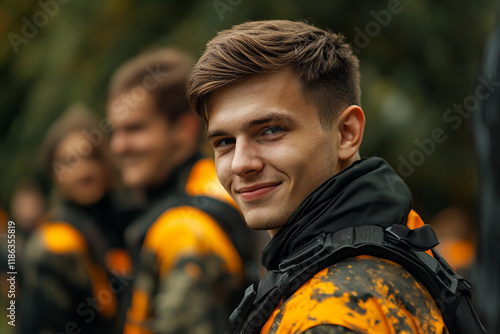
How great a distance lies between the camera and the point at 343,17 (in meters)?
5.13

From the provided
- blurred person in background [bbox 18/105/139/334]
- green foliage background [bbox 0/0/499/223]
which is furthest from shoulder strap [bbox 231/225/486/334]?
blurred person in background [bbox 18/105/139/334]

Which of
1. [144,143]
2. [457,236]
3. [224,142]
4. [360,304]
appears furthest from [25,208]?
[360,304]

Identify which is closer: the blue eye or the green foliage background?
the blue eye

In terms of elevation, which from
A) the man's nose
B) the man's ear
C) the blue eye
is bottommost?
the man's ear

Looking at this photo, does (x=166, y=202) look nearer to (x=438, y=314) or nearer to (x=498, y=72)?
(x=498, y=72)

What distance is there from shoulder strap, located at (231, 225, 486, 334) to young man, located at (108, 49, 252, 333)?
2530 mm

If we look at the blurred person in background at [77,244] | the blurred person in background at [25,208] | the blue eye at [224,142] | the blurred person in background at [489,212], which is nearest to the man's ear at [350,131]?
the blue eye at [224,142]

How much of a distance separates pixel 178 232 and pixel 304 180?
8.41ft

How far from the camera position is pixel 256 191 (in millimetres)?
1866

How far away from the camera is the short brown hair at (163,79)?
515 centimetres

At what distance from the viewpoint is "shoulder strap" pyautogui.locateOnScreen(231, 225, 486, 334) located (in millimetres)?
1603

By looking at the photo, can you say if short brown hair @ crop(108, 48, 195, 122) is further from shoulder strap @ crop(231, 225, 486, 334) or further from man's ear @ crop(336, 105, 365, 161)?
shoulder strap @ crop(231, 225, 486, 334)

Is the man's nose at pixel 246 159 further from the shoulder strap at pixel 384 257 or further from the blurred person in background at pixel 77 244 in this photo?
the blurred person in background at pixel 77 244

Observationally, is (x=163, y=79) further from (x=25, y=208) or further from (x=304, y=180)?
(x=304, y=180)
